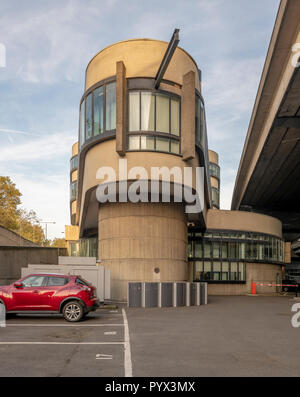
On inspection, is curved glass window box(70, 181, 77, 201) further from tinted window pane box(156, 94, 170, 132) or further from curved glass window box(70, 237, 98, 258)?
tinted window pane box(156, 94, 170, 132)

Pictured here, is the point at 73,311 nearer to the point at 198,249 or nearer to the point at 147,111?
the point at 147,111

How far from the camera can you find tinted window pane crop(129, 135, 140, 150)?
20.6 meters

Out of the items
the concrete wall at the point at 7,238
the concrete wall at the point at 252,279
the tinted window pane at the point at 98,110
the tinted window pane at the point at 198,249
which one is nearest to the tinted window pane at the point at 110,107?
the tinted window pane at the point at 98,110

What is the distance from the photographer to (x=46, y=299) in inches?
Result: 513

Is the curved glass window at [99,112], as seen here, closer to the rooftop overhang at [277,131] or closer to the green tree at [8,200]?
the rooftop overhang at [277,131]

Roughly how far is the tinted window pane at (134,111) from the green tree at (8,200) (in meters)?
48.8

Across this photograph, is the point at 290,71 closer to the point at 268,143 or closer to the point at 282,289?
the point at 268,143

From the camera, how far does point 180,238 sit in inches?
944

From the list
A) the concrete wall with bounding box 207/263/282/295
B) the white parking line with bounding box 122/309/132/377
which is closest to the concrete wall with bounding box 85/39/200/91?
the white parking line with bounding box 122/309/132/377

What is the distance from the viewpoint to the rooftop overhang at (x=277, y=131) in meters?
16.1

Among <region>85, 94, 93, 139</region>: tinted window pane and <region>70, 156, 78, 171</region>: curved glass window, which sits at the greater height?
Result: <region>70, 156, 78, 171</region>: curved glass window

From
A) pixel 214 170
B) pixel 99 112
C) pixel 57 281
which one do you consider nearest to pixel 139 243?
pixel 99 112

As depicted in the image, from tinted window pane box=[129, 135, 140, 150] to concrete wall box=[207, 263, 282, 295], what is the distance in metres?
14.8
